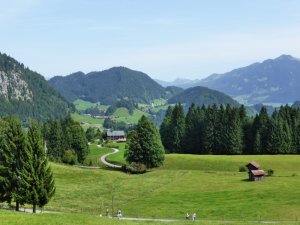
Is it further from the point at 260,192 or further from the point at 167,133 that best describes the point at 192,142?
the point at 260,192

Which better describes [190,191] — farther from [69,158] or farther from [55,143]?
[55,143]

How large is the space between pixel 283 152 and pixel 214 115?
95.5 ft

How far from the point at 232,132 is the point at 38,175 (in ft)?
337

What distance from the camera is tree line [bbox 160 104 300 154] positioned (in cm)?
14712


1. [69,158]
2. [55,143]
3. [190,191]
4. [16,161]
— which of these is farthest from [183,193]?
[55,143]

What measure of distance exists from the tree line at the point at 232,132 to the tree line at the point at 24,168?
100747mm

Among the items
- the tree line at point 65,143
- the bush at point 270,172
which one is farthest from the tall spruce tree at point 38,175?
the tree line at point 65,143

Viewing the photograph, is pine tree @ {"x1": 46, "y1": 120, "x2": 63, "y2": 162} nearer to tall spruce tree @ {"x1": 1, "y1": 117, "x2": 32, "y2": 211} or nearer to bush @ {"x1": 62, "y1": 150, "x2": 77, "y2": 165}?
bush @ {"x1": 62, "y1": 150, "x2": 77, "y2": 165}

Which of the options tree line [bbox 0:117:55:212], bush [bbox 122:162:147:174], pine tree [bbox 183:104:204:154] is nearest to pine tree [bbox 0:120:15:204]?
tree line [bbox 0:117:55:212]

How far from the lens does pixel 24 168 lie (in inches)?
2317

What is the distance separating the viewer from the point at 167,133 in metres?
174

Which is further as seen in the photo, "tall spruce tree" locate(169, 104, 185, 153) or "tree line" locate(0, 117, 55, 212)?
"tall spruce tree" locate(169, 104, 185, 153)

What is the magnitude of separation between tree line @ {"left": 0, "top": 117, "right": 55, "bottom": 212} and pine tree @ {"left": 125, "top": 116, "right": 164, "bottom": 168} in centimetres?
6857

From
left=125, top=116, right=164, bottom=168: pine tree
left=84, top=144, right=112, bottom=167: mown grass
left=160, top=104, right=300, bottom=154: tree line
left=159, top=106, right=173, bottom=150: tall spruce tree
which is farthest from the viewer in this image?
left=159, top=106, right=173, bottom=150: tall spruce tree
